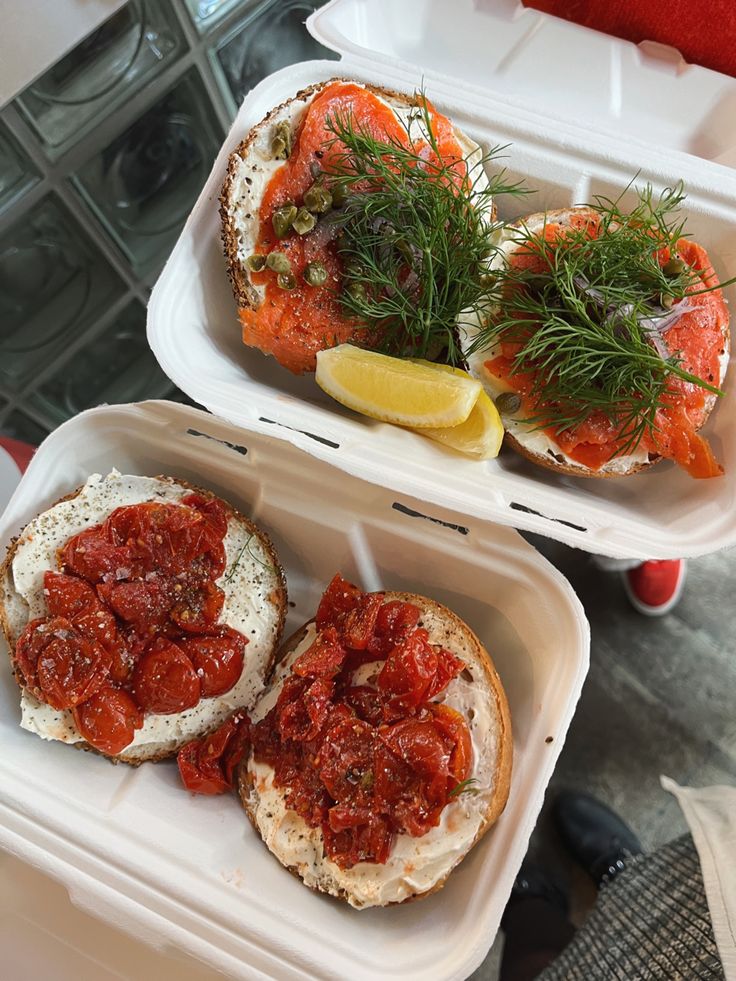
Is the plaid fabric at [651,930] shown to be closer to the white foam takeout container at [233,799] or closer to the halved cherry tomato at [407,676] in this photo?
the white foam takeout container at [233,799]

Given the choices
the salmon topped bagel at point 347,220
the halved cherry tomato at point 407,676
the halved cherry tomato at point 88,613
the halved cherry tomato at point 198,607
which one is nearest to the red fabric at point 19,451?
the halved cherry tomato at point 88,613

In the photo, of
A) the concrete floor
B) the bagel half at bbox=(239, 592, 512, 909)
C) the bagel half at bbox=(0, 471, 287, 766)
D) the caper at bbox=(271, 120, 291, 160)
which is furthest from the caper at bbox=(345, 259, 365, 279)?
the concrete floor

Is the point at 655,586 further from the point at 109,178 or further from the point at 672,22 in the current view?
the point at 109,178

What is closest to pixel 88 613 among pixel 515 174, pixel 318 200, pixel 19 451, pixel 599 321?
pixel 19 451

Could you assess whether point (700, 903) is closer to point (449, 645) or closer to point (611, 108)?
point (449, 645)

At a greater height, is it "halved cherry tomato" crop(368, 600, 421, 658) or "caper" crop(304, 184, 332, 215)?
"caper" crop(304, 184, 332, 215)

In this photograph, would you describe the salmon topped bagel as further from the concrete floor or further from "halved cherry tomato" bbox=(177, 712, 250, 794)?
the concrete floor
